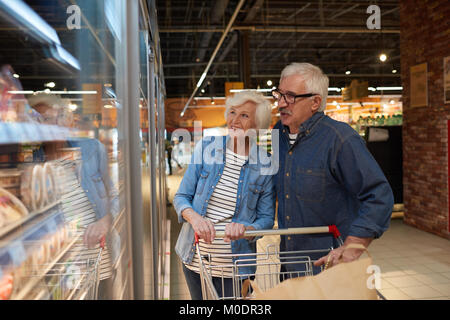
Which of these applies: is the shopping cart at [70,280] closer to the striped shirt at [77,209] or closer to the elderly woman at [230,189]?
the striped shirt at [77,209]

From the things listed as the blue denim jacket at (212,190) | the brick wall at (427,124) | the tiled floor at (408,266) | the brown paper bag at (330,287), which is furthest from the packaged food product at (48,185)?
the brick wall at (427,124)

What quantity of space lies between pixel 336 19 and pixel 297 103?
1144 centimetres

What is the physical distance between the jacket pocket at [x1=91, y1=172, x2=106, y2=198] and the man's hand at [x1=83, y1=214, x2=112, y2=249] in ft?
0.22

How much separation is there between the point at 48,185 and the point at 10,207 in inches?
6.6

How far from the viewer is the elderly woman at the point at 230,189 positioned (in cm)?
212

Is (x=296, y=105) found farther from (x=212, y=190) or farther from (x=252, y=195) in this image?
(x=212, y=190)

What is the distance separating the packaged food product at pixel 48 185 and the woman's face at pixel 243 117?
136cm

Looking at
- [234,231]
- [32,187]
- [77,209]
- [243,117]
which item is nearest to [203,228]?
[234,231]

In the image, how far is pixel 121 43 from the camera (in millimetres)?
1341

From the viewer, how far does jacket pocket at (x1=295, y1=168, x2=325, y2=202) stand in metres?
1.89

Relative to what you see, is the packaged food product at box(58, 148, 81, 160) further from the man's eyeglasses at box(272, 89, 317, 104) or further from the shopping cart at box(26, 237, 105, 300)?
the man's eyeglasses at box(272, 89, 317, 104)

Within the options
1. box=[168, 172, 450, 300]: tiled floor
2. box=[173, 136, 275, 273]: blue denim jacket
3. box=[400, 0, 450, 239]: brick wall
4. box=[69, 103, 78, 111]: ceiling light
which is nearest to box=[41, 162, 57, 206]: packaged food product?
box=[69, 103, 78, 111]: ceiling light
